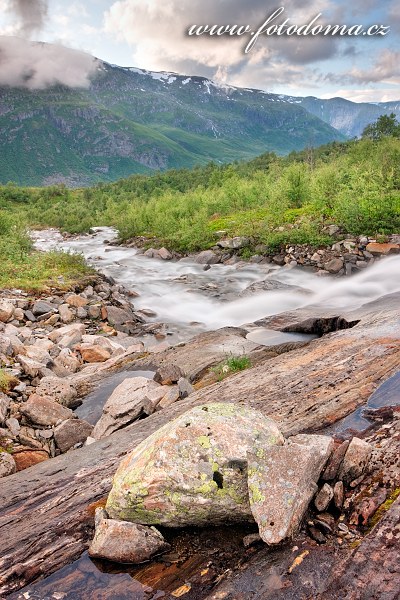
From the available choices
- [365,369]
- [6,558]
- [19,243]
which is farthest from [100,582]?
[19,243]

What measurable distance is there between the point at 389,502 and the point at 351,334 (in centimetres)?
785

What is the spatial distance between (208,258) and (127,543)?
109 feet

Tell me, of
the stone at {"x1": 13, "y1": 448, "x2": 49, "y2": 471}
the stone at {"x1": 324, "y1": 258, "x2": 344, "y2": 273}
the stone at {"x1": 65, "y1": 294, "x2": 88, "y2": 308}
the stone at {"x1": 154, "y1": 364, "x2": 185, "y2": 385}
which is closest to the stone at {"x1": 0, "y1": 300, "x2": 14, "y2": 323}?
the stone at {"x1": 65, "y1": 294, "x2": 88, "y2": 308}

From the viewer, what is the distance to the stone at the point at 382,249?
27.7 m

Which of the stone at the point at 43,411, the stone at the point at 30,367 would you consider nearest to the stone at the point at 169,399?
the stone at the point at 43,411

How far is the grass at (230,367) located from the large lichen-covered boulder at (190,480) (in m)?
6.00

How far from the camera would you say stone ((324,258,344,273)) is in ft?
92.9

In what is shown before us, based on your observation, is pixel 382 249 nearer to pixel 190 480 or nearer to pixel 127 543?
pixel 190 480

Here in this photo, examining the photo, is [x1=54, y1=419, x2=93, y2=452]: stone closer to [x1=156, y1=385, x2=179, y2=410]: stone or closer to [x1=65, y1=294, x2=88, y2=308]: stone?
[x1=156, y1=385, x2=179, y2=410]: stone

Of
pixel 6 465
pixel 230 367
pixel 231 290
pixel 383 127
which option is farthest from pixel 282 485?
pixel 383 127

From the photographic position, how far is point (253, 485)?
4.84 m

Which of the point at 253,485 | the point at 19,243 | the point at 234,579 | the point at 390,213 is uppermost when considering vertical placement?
the point at 19,243

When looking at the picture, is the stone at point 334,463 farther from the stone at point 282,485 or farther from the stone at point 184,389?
the stone at point 184,389

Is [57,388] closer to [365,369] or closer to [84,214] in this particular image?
[365,369]
